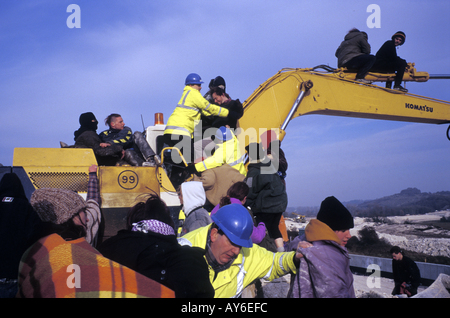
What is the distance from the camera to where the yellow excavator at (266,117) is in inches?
177

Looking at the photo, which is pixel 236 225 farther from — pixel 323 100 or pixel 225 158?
pixel 323 100

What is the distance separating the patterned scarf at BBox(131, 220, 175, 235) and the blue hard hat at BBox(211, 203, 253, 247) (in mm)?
477

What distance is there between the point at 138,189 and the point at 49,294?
2.92 metres

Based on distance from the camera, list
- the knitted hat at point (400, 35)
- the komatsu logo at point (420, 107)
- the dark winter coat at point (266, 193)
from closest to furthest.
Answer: the dark winter coat at point (266, 193) < the knitted hat at point (400, 35) < the komatsu logo at point (420, 107)

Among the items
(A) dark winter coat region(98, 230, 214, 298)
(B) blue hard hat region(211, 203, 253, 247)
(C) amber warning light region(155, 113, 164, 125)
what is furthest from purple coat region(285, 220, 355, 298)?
(C) amber warning light region(155, 113, 164, 125)

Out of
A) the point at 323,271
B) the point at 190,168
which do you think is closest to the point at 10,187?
the point at 190,168

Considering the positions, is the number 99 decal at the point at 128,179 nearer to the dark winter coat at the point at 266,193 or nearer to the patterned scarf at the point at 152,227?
the dark winter coat at the point at 266,193

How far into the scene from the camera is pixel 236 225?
8.68ft

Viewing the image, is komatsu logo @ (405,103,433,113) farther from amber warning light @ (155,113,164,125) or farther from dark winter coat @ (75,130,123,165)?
dark winter coat @ (75,130,123,165)

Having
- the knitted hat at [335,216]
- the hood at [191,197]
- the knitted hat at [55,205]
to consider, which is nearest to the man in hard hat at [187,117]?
the hood at [191,197]

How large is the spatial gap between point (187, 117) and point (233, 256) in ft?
9.92

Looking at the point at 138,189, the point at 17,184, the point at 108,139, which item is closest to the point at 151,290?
the point at 17,184

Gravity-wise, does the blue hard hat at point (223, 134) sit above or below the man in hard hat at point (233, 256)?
above
